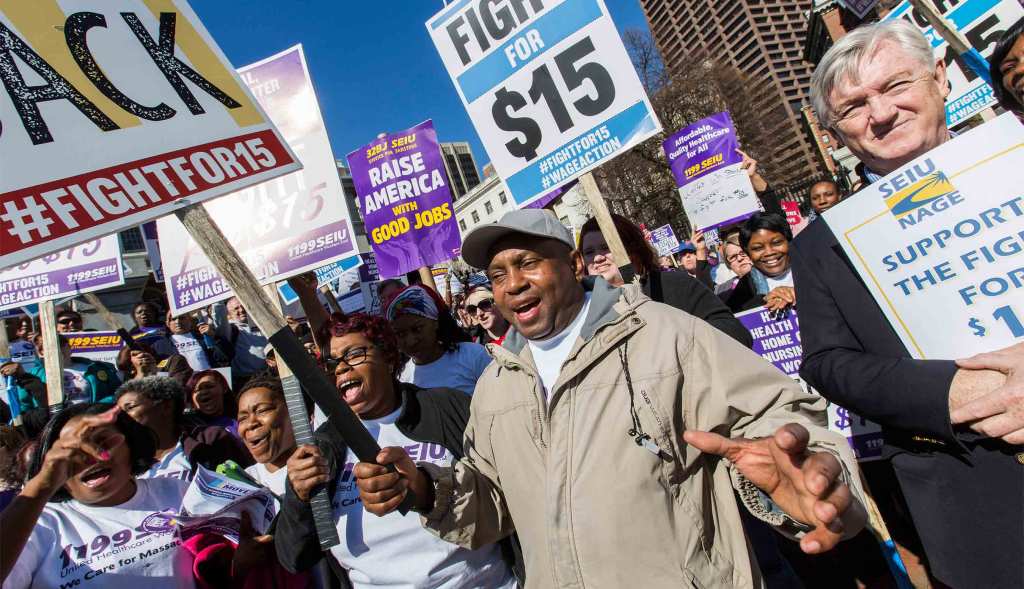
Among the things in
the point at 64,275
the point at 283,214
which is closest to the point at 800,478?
the point at 283,214

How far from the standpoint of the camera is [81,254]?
503 centimetres

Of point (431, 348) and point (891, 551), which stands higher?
point (431, 348)

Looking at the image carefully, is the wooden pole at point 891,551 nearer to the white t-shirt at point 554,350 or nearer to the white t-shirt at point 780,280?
the white t-shirt at point 780,280

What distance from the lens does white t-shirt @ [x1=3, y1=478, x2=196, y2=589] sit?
1.92 meters

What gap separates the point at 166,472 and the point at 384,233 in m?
3.99

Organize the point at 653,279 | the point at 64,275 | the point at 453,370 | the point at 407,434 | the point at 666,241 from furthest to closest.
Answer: the point at 666,241, the point at 64,275, the point at 453,370, the point at 653,279, the point at 407,434

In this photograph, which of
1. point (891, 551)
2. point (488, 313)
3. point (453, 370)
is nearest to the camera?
point (891, 551)

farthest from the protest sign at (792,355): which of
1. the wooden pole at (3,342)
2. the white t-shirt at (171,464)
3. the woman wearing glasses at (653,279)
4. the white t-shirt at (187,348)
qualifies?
the wooden pole at (3,342)

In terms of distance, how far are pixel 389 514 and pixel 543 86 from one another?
2.71m

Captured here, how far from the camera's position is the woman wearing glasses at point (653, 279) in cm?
272

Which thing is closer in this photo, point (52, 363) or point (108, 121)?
point (108, 121)

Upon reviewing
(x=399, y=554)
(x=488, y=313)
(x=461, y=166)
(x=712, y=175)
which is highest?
(x=461, y=166)

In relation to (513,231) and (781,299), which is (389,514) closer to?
(513,231)

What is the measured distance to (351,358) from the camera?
8.12ft
